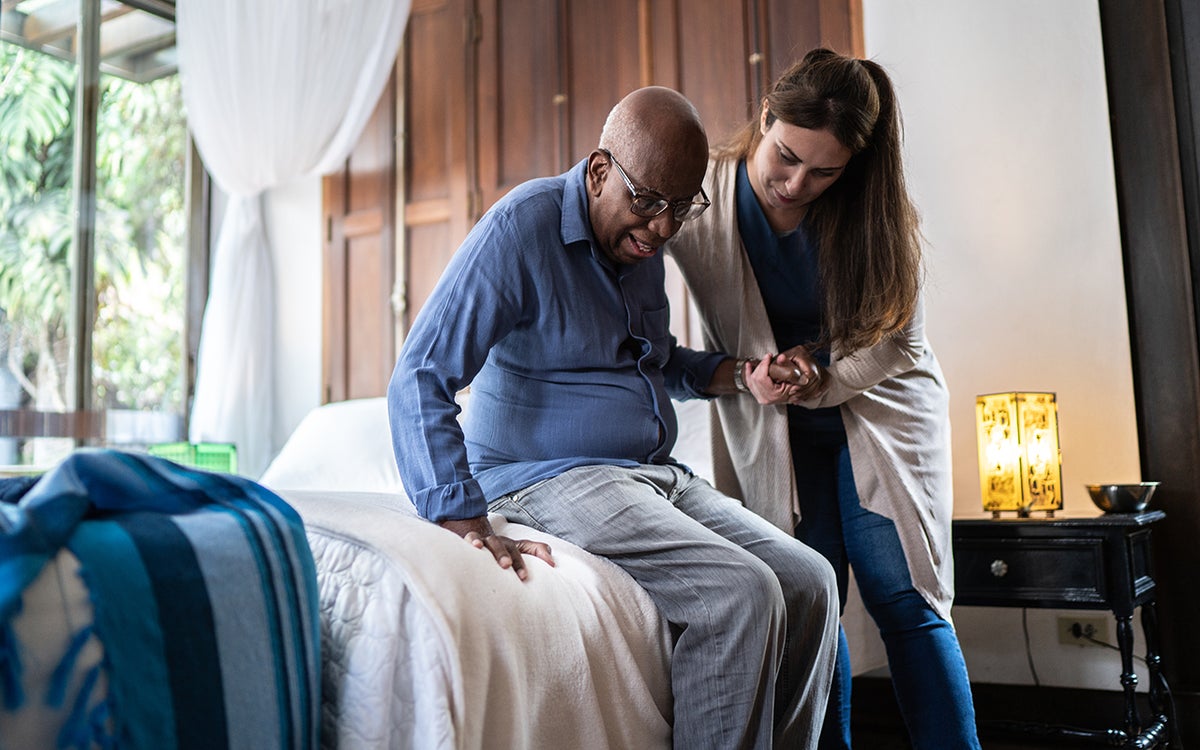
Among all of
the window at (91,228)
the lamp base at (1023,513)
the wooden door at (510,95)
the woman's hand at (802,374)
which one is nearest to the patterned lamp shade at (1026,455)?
the lamp base at (1023,513)

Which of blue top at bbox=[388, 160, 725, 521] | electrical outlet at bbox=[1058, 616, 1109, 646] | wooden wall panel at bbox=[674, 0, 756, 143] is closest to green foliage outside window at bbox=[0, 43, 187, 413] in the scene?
wooden wall panel at bbox=[674, 0, 756, 143]

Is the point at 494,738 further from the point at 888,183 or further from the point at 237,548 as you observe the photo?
the point at 888,183

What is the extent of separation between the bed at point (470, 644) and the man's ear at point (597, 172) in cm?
52

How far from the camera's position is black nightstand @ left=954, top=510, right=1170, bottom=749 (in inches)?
81.0

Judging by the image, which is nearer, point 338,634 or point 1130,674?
point 338,634

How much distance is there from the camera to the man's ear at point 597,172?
1500 mm

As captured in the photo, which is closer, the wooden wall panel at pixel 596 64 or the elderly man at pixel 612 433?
the elderly man at pixel 612 433

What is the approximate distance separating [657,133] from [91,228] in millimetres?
2874

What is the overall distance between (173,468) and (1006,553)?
178 centimetres

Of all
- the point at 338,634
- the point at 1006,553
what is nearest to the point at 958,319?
the point at 1006,553

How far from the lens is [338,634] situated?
1.06 meters

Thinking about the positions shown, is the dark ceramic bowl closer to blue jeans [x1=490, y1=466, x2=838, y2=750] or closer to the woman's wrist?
the woman's wrist

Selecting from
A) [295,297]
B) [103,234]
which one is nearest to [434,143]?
[295,297]

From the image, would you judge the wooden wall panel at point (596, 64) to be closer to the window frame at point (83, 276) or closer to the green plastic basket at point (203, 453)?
the green plastic basket at point (203, 453)
